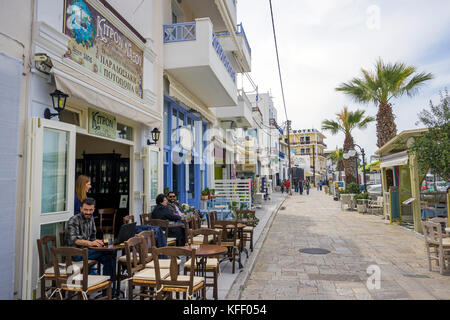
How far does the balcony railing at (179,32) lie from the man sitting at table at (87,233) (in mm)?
6242

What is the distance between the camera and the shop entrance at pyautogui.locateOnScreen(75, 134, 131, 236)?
8.82 m

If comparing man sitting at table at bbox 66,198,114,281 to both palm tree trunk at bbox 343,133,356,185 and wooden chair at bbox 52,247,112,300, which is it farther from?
palm tree trunk at bbox 343,133,356,185

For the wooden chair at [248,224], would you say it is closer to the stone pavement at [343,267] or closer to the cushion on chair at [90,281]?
the stone pavement at [343,267]

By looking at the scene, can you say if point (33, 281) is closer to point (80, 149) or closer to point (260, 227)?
point (80, 149)

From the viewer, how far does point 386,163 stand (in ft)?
41.4

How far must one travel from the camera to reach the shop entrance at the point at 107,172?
8820 mm

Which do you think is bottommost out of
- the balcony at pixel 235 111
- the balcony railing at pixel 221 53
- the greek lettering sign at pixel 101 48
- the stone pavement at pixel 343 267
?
the stone pavement at pixel 343 267

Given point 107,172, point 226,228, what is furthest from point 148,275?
point 107,172

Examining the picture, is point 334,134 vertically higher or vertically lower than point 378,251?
higher

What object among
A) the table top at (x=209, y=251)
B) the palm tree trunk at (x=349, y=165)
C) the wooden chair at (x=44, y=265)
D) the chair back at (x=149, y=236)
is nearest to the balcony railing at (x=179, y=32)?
the chair back at (x=149, y=236)

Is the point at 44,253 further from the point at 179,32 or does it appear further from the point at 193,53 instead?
the point at 179,32
